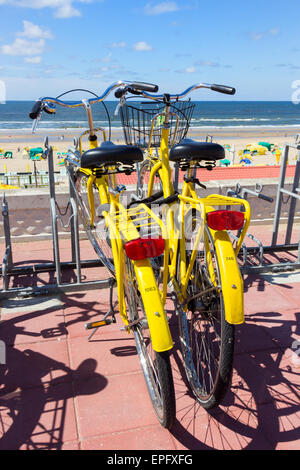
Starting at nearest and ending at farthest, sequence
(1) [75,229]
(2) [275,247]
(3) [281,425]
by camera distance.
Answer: (3) [281,425] → (1) [75,229] → (2) [275,247]

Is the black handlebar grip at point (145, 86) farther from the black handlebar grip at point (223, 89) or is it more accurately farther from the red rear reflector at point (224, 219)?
the red rear reflector at point (224, 219)

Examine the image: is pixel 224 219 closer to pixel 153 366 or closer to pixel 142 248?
pixel 142 248

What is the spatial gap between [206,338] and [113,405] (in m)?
0.82

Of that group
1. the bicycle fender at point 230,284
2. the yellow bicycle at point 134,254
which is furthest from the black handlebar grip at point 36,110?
the bicycle fender at point 230,284

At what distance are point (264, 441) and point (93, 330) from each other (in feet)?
5.46

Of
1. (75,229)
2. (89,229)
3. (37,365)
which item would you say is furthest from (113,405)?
(75,229)

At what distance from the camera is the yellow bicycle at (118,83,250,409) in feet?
7.24

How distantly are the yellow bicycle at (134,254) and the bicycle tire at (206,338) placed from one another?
28cm

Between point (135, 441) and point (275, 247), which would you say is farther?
point (275, 247)

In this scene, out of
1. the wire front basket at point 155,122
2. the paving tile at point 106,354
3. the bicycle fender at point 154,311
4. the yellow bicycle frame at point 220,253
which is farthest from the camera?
the wire front basket at point 155,122

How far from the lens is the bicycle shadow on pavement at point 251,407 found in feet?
7.72

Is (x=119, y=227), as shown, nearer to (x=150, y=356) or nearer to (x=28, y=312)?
(x=150, y=356)

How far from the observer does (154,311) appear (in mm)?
2105

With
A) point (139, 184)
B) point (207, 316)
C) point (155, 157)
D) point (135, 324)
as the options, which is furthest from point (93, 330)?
point (155, 157)
